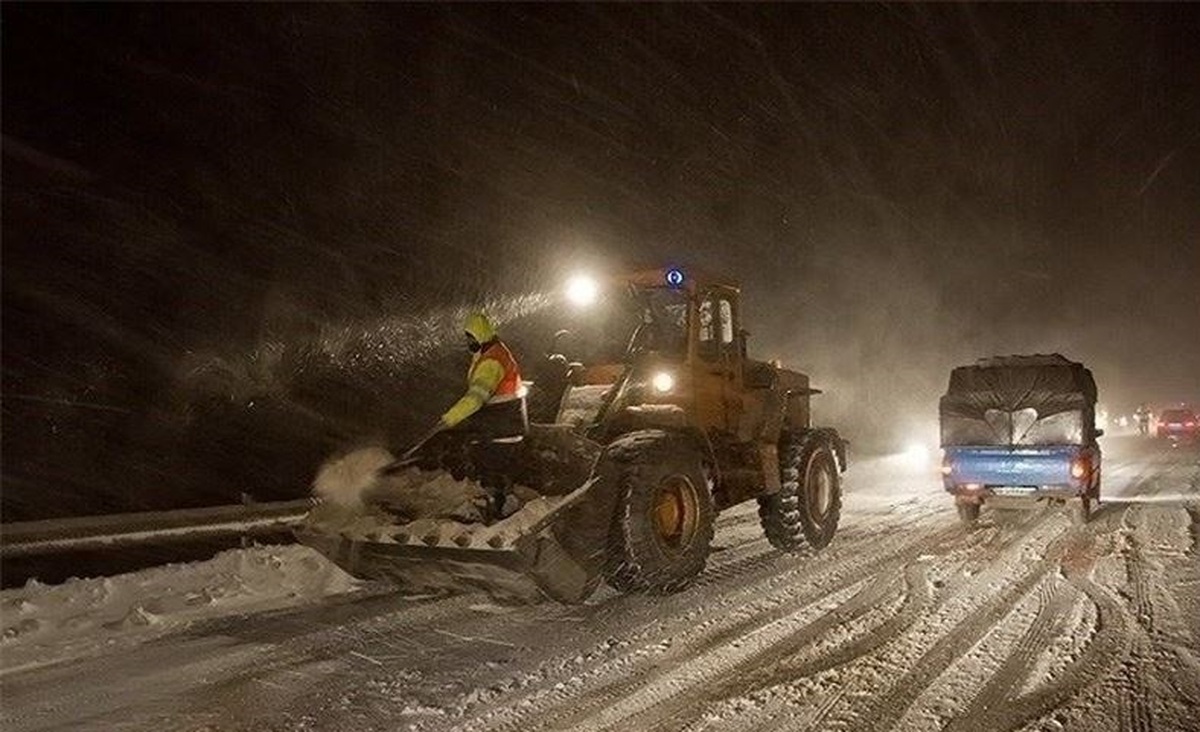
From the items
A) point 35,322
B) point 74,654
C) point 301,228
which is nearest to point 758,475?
point 74,654

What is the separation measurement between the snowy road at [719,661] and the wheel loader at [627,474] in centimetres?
45

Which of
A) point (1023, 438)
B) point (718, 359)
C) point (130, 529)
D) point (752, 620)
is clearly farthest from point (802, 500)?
point (130, 529)

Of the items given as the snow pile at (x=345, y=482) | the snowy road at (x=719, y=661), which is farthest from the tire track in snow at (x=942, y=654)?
the snow pile at (x=345, y=482)

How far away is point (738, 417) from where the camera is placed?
863cm

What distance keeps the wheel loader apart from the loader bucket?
1 cm

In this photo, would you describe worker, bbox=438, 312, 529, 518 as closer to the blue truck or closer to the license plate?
→ the blue truck

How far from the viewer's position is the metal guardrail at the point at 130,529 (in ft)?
25.4

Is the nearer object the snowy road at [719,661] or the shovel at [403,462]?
the snowy road at [719,661]

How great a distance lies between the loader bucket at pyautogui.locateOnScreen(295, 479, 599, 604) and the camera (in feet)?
18.7

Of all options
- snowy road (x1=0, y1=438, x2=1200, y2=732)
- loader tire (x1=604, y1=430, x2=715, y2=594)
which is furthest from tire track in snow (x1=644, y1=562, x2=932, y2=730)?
loader tire (x1=604, y1=430, x2=715, y2=594)

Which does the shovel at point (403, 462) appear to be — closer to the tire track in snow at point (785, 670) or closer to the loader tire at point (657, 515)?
the loader tire at point (657, 515)

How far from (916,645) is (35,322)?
3235 cm

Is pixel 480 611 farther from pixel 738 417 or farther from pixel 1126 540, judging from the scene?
pixel 1126 540

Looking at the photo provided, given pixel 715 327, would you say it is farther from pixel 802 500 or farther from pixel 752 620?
pixel 752 620
